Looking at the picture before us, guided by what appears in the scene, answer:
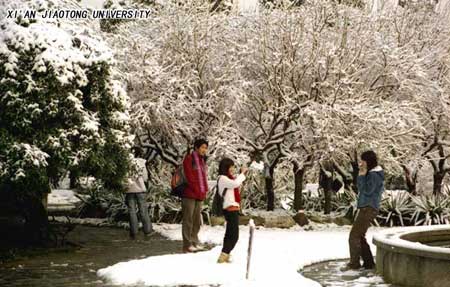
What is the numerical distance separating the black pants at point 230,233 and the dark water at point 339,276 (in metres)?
1.15

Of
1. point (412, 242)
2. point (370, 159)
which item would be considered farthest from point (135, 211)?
point (412, 242)

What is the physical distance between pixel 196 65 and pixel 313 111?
3.28 meters

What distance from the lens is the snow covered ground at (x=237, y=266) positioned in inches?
328

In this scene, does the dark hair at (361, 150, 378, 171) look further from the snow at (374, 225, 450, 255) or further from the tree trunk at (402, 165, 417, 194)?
the tree trunk at (402, 165, 417, 194)

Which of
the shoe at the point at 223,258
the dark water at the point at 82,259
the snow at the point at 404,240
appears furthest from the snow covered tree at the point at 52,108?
the snow at the point at 404,240

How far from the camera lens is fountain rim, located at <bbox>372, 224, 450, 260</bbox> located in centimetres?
801

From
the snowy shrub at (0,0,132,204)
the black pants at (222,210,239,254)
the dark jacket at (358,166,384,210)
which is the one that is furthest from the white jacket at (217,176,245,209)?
the snowy shrub at (0,0,132,204)

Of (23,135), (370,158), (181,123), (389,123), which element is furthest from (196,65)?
(370,158)

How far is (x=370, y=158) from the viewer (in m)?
9.62

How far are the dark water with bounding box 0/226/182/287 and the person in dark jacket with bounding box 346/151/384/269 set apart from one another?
11.4 feet

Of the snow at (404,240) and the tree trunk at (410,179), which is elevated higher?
the tree trunk at (410,179)

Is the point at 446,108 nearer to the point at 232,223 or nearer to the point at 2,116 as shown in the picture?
the point at 232,223

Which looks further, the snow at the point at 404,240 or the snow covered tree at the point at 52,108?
the snow covered tree at the point at 52,108

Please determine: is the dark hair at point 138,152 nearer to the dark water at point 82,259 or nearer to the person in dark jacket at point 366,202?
the dark water at point 82,259
